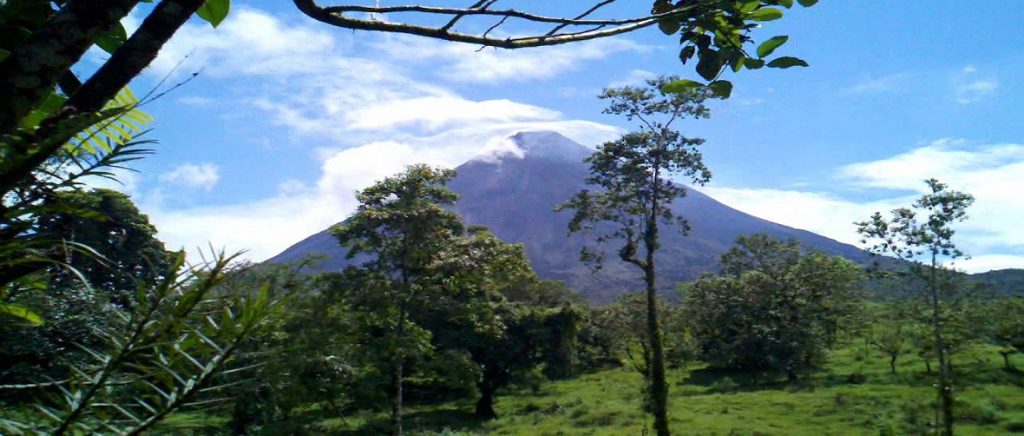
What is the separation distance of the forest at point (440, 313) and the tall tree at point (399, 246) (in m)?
0.07

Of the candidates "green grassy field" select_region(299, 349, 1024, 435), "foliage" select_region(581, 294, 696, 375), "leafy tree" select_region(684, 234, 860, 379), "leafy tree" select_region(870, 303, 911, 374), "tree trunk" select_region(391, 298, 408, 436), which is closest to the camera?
"tree trunk" select_region(391, 298, 408, 436)

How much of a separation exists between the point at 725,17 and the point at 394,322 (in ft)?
54.9

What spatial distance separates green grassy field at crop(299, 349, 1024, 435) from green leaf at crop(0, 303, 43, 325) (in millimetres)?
17285

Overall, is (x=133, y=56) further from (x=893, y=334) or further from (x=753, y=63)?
(x=893, y=334)

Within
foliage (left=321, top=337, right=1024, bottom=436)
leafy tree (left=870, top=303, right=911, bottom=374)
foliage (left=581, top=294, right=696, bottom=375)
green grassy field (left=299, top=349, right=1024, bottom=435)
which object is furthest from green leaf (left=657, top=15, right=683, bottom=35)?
leafy tree (left=870, top=303, right=911, bottom=374)

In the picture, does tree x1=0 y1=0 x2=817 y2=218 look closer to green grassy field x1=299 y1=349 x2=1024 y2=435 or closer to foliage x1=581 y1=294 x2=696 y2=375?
green grassy field x1=299 y1=349 x2=1024 y2=435

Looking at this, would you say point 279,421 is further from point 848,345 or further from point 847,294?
point 848,345

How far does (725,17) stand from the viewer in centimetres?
144

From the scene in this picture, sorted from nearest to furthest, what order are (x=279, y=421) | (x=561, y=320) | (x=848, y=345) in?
1. (x=279, y=421)
2. (x=561, y=320)
3. (x=848, y=345)

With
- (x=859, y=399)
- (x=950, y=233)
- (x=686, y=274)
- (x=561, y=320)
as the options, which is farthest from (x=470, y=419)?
(x=686, y=274)

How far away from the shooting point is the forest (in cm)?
71

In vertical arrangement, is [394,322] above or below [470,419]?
above

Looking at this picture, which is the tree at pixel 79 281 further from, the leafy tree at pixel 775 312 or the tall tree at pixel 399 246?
the leafy tree at pixel 775 312

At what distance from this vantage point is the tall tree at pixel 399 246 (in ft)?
53.6
